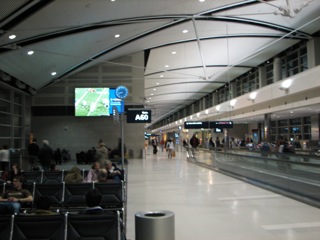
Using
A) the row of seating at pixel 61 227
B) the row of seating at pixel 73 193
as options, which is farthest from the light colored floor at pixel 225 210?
the row of seating at pixel 61 227

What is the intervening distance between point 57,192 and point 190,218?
277 centimetres

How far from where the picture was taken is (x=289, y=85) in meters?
17.8

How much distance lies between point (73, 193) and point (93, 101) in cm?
1742

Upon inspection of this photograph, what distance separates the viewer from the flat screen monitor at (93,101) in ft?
76.3

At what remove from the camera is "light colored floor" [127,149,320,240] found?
5953mm

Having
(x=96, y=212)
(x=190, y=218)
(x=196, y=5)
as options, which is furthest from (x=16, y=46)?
(x=96, y=212)

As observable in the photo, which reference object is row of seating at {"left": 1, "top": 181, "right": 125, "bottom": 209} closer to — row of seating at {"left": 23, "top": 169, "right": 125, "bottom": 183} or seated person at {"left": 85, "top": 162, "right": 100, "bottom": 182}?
seated person at {"left": 85, "top": 162, "right": 100, "bottom": 182}

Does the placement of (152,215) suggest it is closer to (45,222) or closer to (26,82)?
(45,222)

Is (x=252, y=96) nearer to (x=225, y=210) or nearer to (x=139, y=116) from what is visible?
(x=139, y=116)

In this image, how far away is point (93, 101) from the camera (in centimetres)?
2380

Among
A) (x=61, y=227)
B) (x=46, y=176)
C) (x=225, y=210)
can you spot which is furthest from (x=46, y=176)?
(x=61, y=227)

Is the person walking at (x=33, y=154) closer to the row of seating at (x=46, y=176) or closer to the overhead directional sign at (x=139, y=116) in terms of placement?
the overhead directional sign at (x=139, y=116)

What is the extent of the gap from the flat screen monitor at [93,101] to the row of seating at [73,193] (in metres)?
16.4

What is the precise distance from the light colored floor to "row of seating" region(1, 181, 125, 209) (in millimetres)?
619
